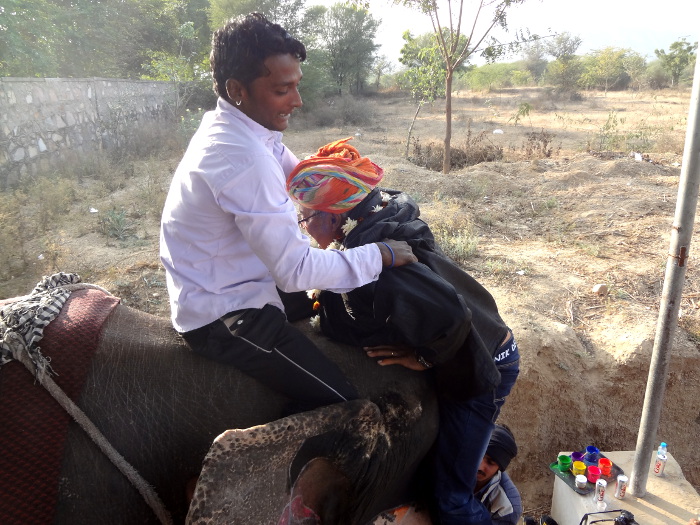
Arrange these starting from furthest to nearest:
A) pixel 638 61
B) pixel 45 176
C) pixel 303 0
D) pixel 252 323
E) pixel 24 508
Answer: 1. pixel 638 61
2. pixel 303 0
3. pixel 45 176
4. pixel 252 323
5. pixel 24 508

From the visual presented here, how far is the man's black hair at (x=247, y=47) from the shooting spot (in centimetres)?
175

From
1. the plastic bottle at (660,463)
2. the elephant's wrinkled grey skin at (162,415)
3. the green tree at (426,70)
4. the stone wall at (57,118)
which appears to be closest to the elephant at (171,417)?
the elephant's wrinkled grey skin at (162,415)

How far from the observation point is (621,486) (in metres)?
3.53

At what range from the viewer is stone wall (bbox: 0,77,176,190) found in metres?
8.30

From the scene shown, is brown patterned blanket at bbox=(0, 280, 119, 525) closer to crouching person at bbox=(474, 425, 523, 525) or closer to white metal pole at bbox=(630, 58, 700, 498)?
crouching person at bbox=(474, 425, 523, 525)

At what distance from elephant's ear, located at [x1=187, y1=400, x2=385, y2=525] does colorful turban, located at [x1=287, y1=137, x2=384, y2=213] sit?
28.1 inches

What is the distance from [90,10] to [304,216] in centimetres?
1681

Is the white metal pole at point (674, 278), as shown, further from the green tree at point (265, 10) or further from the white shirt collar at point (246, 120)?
the green tree at point (265, 10)

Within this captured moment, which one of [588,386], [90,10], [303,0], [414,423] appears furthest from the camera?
[303,0]

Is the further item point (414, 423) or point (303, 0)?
point (303, 0)

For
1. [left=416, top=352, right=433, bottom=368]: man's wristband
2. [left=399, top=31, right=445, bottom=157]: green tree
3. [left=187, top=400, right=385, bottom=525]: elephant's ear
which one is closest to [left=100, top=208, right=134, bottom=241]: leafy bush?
[left=416, top=352, right=433, bottom=368]: man's wristband

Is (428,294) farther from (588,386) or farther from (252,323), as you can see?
(588,386)

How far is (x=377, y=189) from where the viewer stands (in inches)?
86.2

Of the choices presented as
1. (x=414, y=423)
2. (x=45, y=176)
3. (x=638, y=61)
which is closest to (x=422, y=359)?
(x=414, y=423)
